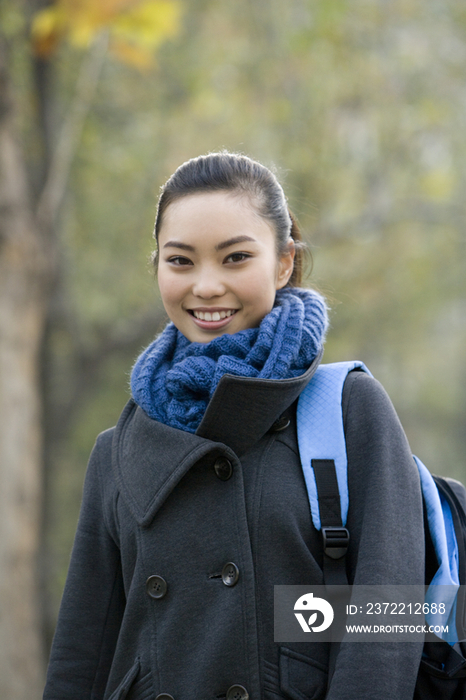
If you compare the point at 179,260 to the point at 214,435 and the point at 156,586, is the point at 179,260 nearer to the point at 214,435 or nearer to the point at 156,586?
the point at 214,435

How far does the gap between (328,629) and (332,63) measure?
270 inches

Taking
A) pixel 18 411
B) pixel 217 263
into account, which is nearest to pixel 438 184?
pixel 18 411

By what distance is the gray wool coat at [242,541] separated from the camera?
172cm

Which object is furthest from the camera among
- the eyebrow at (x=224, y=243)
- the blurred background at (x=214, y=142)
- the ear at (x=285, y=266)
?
the blurred background at (x=214, y=142)

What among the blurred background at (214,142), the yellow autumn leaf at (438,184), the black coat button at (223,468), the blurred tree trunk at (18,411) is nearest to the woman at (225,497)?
the black coat button at (223,468)

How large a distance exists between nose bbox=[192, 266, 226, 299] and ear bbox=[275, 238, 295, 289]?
8.9 inches

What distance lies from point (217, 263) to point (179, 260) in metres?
0.12

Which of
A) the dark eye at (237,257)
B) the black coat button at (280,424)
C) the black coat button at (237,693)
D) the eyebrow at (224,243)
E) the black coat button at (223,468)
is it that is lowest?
the black coat button at (237,693)

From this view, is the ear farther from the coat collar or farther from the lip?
the coat collar

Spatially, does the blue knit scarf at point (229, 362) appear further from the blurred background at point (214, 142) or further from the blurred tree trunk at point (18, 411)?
the blurred background at point (214, 142)

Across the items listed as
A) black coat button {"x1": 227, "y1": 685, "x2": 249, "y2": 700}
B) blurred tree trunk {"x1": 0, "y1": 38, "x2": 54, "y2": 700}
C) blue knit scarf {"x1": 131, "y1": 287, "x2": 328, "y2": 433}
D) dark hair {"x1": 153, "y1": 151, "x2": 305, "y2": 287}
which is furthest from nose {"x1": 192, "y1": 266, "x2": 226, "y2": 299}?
blurred tree trunk {"x1": 0, "y1": 38, "x2": 54, "y2": 700}

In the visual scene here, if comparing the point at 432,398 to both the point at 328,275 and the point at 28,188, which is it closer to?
the point at 328,275

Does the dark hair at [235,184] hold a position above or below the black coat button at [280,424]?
above

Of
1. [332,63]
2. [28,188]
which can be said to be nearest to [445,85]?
[332,63]
